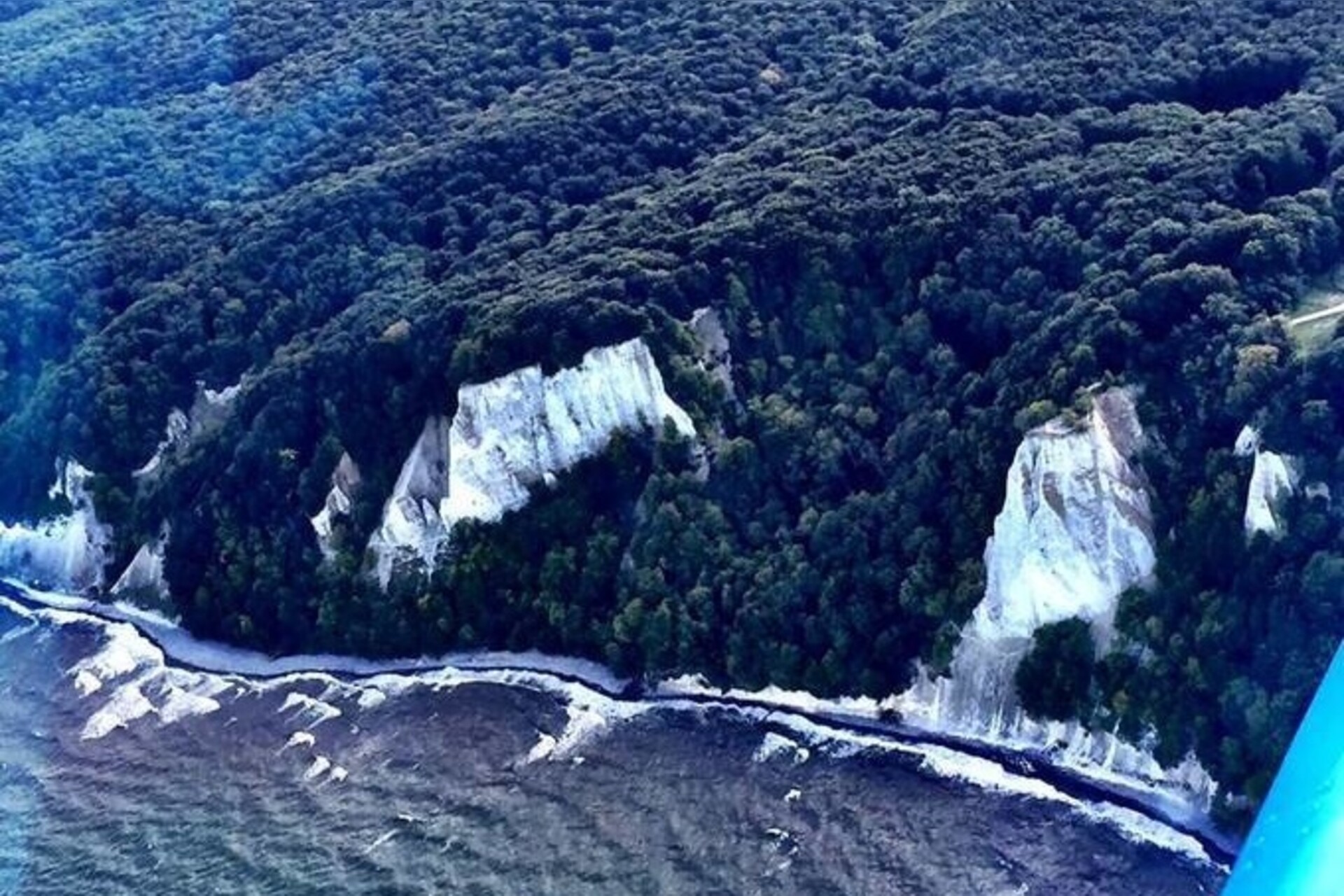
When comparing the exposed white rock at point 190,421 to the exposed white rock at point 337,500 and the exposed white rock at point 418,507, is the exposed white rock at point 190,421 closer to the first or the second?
the exposed white rock at point 337,500

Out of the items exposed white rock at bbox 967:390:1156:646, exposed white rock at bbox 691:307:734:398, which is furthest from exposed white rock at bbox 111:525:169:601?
exposed white rock at bbox 967:390:1156:646

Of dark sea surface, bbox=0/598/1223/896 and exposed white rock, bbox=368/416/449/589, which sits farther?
exposed white rock, bbox=368/416/449/589

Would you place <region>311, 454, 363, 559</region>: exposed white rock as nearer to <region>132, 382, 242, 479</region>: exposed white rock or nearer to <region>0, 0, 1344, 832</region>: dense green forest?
<region>0, 0, 1344, 832</region>: dense green forest

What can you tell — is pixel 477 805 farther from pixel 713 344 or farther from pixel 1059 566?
pixel 1059 566

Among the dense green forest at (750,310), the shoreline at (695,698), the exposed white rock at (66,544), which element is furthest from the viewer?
the exposed white rock at (66,544)

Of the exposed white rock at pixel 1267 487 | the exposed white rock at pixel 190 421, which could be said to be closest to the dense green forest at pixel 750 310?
the exposed white rock at pixel 1267 487

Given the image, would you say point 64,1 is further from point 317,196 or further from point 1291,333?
point 1291,333

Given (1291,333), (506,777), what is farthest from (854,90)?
(506,777)
